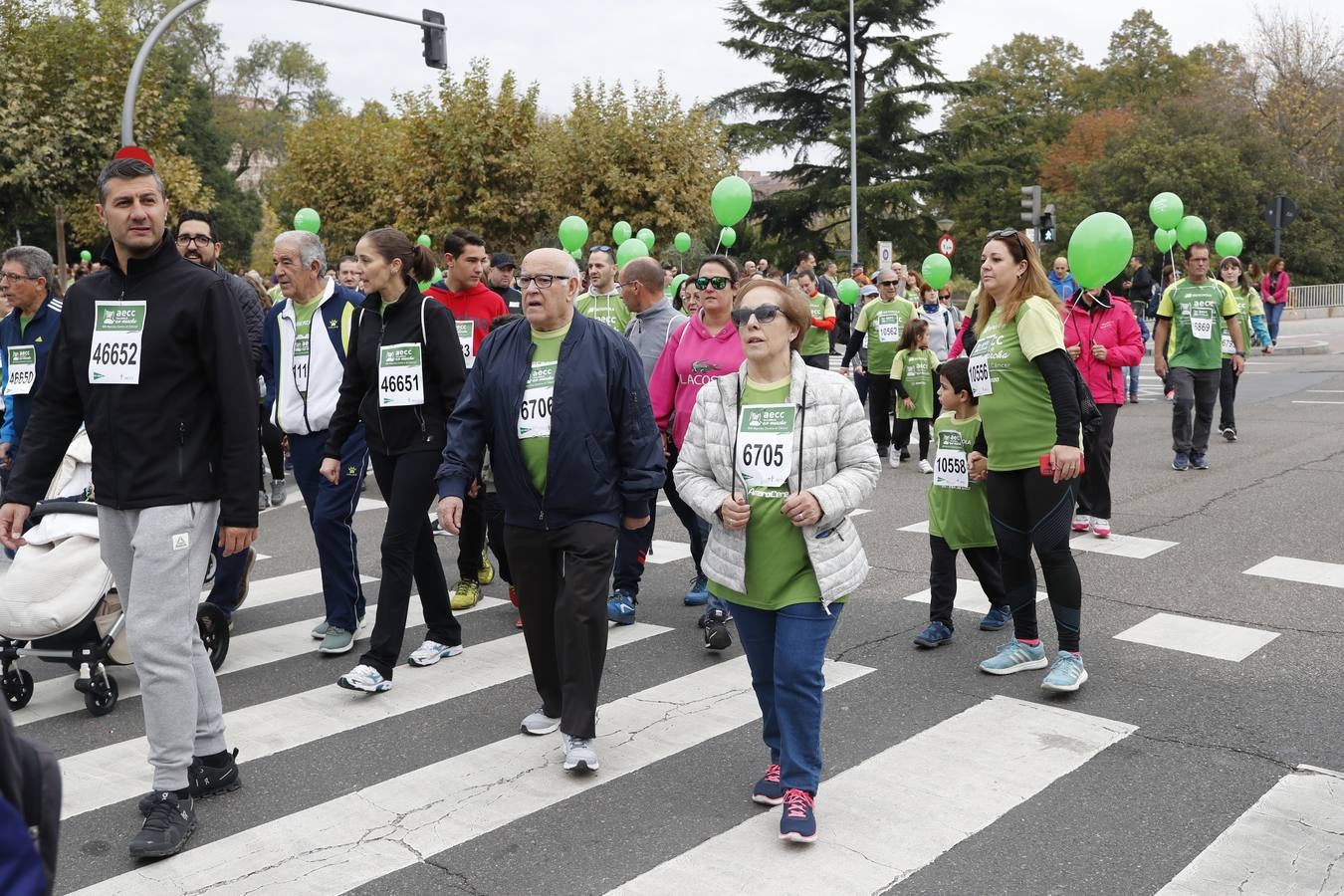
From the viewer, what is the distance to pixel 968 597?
7000 mm

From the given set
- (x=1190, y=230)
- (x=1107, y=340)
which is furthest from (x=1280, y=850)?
(x=1190, y=230)

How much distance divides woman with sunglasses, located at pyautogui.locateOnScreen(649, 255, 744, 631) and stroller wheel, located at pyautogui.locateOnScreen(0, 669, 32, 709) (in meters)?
3.13

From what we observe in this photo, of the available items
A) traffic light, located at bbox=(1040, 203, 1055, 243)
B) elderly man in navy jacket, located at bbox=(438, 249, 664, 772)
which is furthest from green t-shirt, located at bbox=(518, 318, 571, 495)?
traffic light, located at bbox=(1040, 203, 1055, 243)

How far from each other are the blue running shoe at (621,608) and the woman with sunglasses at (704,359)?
453mm

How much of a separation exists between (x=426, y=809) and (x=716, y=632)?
214cm

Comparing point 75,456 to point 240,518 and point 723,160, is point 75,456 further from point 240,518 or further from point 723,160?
point 723,160

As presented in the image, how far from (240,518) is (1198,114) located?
48.8 meters

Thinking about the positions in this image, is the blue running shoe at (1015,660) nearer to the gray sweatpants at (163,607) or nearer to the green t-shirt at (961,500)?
the green t-shirt at (961,500)

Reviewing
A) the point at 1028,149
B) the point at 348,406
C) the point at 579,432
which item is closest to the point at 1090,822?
the point at 579,432

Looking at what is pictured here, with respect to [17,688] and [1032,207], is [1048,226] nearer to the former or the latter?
[1032,207]

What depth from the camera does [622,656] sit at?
238 inches

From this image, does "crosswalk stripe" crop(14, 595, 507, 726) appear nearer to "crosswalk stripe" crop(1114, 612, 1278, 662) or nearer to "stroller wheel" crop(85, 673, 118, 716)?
"stroller wheel" crop(85, 673, 118, 716)

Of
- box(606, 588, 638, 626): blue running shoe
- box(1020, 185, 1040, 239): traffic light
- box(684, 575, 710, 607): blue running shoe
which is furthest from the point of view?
box(1020, 185, 1040, 239): traffic light

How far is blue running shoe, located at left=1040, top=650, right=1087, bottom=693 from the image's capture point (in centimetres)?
520
